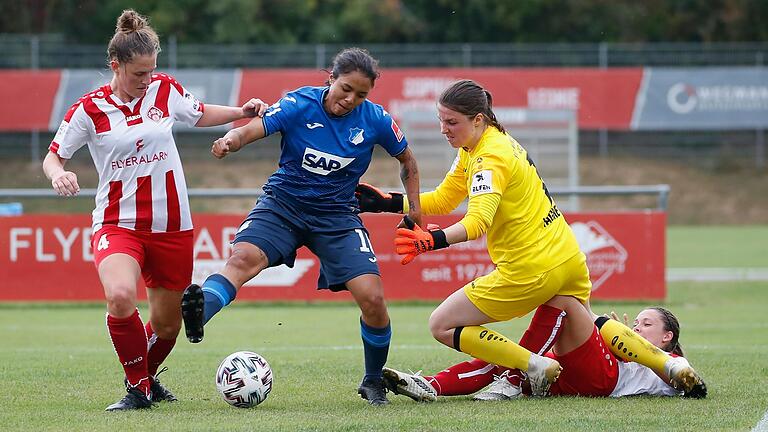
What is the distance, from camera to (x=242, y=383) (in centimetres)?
613

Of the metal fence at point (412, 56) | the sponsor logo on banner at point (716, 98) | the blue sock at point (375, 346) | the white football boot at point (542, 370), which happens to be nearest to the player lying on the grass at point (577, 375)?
the blue sock at point (375, 346)

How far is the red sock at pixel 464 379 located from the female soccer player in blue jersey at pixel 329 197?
0.35 m

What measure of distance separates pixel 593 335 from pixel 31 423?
9.90ft

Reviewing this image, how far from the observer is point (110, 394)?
670cm

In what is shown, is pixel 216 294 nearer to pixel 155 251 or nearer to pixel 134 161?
pixel 155 251

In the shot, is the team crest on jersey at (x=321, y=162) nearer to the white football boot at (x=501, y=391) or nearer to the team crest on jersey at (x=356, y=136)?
the team crest on jersey at (x=356, y=136)

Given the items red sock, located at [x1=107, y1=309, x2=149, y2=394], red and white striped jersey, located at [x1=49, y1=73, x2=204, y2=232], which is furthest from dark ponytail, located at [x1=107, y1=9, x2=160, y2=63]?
red sock, located at [x1=107, y1=309, x2=149, y2=394]

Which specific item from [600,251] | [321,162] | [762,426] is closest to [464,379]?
[321,162]

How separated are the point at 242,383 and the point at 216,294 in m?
0.52

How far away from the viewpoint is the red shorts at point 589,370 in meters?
6.36

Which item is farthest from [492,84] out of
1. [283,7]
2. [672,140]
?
[283,7]

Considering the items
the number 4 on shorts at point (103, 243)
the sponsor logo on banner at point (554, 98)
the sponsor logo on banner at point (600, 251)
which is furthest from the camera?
the sponsor logo on banner at point (554, 98)

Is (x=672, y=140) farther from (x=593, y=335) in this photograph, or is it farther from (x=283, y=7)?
(x=593, y=335)

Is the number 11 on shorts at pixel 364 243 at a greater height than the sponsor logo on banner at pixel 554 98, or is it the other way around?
the number 11 on shorts at pixel 364 243
